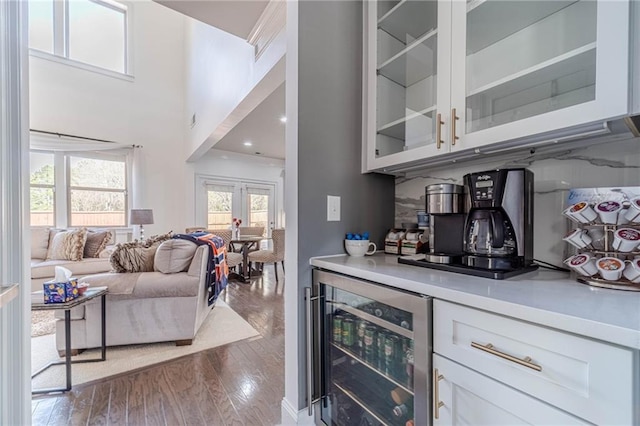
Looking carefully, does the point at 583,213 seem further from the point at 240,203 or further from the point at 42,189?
the point at 42,189

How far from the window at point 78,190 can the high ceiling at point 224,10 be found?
4492 mm

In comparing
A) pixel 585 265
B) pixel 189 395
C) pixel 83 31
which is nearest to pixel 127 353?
pixel 189 395

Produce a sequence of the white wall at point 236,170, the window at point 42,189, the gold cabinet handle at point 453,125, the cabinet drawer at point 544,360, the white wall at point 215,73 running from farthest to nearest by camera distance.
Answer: the white wall at point 236,170 < the window at point 42,189 < the white wall at point 215,73 < the gold cabinet handle at point 453,125 < the cabinet drawer at point 544,360

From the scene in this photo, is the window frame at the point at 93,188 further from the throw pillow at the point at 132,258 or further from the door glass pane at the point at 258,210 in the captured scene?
the throw pillow at the point at 132,258

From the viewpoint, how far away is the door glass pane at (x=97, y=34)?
17.7 ft

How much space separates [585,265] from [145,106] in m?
7.21

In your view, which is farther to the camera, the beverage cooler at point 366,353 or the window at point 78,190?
the window at point 78,190

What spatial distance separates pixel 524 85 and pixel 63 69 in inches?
283

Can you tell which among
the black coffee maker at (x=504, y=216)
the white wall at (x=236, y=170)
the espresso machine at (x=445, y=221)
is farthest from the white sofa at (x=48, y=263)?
the black coffee maker at (x=504, y=216)

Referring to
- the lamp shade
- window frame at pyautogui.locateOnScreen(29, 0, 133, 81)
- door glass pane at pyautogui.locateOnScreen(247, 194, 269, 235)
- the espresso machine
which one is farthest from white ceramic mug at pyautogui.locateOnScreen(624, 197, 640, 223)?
window frame at pyautogui.locateOnScreen(29, 0, 133, 81)

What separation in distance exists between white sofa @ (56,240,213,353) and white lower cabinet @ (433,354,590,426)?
215 centimetres

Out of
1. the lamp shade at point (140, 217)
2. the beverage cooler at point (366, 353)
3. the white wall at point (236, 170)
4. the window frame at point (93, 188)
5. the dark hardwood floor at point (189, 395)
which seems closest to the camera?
the beverage cooler at point (366, 353)

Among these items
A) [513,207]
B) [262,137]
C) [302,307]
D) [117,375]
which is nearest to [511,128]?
[513,207]

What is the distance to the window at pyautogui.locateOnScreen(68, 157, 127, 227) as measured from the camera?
523 centimetres
